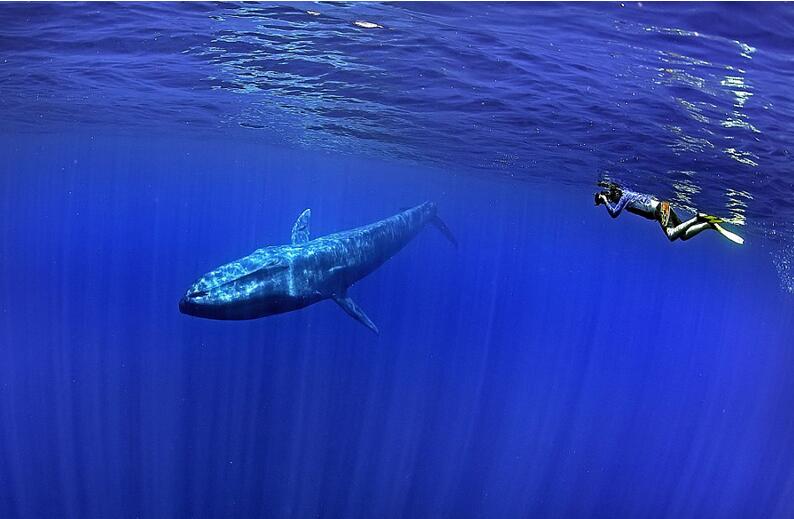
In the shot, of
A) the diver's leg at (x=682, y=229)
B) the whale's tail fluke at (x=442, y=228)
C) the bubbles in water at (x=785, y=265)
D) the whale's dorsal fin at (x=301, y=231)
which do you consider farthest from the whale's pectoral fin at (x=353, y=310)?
the bubbles in water at (x=785, y=265)

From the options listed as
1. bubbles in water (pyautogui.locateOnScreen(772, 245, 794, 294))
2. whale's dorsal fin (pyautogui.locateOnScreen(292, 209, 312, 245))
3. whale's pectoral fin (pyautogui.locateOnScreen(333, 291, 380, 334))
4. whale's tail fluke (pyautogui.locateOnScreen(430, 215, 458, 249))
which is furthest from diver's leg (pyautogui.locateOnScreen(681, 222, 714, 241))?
bubbles in water (pyautogui.locateOnScreen(772, 245, 794, 294))

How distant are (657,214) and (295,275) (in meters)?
7.96

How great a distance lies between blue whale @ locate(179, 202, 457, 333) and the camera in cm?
995

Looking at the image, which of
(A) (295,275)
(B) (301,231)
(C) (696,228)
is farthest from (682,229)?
(B) (301,231)

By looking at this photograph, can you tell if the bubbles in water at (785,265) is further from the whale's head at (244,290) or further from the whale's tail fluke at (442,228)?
the whale's head at (244,290)

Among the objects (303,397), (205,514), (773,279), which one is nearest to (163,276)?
(303,397)

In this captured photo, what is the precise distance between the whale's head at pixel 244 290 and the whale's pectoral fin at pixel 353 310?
177 cm

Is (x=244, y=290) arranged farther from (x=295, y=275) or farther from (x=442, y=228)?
(x=442, y=228)

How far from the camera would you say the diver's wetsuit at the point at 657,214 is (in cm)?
573

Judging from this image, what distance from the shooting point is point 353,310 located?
43.2 feet

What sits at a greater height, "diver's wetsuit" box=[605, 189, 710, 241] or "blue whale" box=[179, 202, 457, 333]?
"diver's wetsuit" box=[605, 189, 710, 241]

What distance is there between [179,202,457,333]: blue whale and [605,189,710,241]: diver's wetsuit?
6.99 m

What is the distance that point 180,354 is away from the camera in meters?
38.7

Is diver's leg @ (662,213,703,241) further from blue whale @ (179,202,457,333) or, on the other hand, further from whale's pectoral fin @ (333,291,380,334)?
whale's pectoral fin @ (333,291,380,334)
